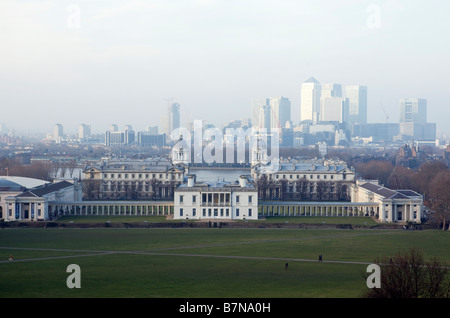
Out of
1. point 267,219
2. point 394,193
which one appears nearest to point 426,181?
point 394,193

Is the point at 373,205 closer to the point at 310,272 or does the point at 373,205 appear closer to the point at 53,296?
the point at 310,272

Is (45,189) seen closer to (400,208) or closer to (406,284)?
(400,208)

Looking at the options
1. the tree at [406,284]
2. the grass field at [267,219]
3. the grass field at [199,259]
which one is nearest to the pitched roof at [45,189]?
Answer: the grass field at [267,219]

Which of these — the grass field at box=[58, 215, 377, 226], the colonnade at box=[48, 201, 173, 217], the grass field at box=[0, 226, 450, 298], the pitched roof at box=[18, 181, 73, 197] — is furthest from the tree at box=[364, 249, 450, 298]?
the colonnade at box=[48, 201, 173, 217]

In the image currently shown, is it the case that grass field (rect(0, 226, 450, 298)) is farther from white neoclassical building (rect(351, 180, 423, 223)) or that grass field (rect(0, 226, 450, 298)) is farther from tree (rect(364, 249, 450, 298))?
white neoclassical building (rect(351, 180, 423, 223))

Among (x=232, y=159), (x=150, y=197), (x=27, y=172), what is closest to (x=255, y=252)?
(x=150, y=197)

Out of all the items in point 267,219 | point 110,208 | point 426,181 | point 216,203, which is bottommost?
point 267,219

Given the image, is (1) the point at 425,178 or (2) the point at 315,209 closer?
(2) the point at 315,209

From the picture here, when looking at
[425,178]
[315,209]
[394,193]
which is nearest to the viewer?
[394,193]
